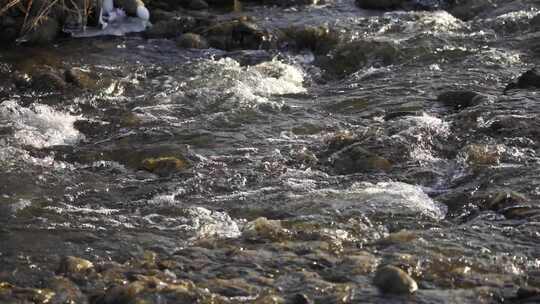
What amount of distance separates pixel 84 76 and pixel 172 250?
4201mm

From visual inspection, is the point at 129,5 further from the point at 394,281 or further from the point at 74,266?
the point at 394,281

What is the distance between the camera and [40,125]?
8.09 m

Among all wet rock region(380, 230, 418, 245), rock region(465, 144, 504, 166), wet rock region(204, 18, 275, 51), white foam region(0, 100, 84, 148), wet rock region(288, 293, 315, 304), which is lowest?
white foam region(0, 100, 84, 148)

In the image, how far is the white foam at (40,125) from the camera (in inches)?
305

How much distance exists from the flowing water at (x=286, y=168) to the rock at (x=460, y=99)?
0.13 metres

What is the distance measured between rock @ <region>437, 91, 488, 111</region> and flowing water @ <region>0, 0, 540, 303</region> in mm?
126

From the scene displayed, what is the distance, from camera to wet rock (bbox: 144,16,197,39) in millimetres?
11211

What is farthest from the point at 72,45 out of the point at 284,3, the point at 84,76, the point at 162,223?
the point at 162,223

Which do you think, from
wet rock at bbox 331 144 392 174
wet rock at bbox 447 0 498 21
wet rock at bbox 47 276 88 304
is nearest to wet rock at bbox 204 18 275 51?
wet rock at bbox 447 0 498 21

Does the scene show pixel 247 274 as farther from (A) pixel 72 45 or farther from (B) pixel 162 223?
(A) pixel 72 45

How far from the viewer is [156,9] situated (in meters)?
12.0

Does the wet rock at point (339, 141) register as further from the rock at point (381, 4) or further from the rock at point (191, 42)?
the rock at point (381, 4)

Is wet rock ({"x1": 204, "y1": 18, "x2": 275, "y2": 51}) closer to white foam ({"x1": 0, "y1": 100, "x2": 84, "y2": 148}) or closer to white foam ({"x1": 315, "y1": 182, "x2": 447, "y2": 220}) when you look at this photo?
white foam ({"x1": 0, "y1": 100, "x2": 84, "y2": 148})

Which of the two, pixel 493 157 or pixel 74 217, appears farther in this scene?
pixel 493 157
